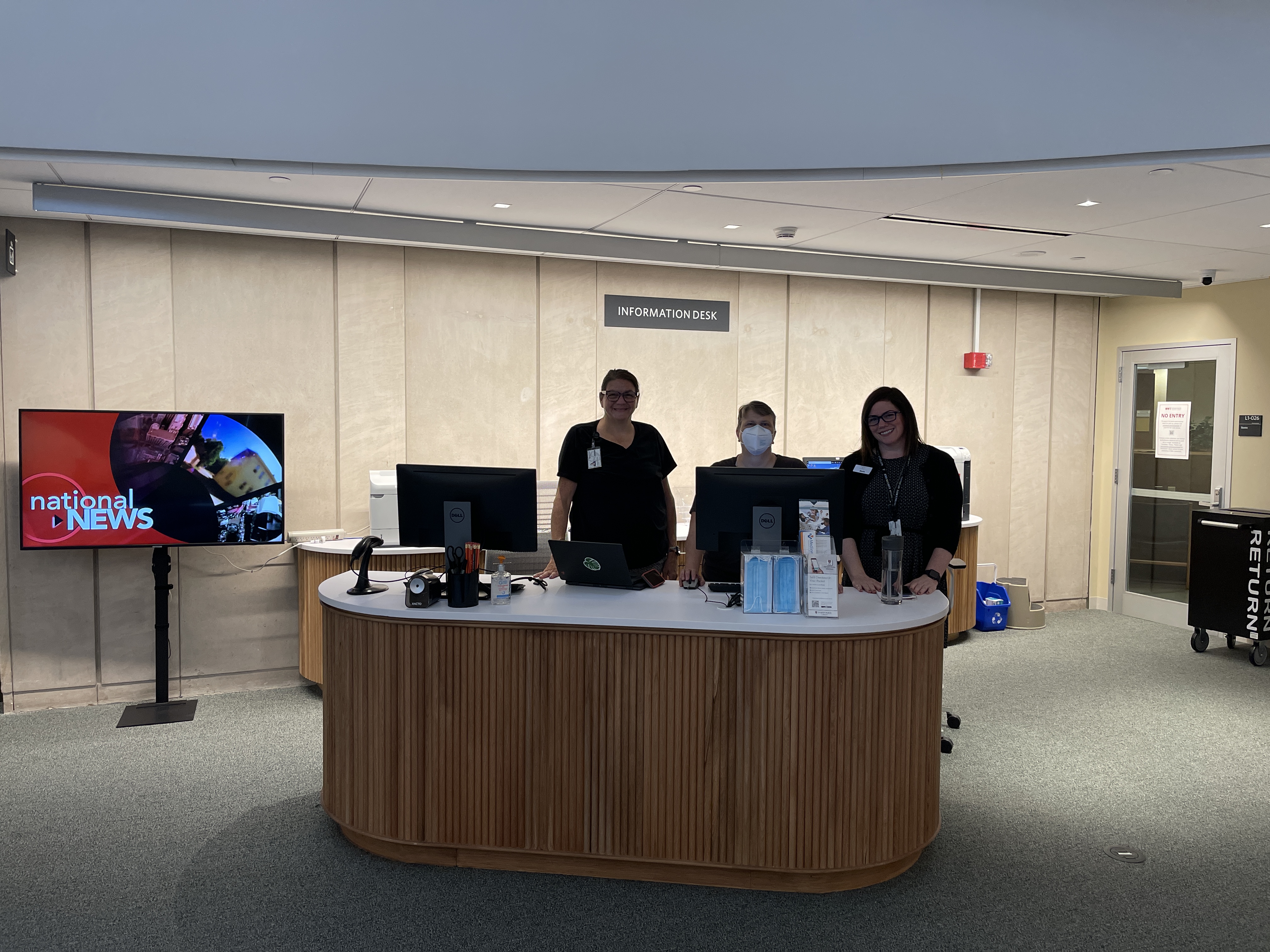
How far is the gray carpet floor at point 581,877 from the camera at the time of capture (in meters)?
3.06

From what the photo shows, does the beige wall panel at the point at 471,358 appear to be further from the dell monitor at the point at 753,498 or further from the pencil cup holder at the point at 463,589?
the dell monitor at the point at 753,498

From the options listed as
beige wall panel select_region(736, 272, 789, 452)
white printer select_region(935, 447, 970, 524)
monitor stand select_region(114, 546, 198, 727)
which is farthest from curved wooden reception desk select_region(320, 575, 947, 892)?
white printer select_region(935, 447, 970, 524)

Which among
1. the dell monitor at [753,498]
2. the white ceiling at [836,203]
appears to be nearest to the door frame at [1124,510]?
the white ceiling at [836,203]

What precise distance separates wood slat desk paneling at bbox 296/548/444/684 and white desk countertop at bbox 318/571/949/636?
5.75 feet

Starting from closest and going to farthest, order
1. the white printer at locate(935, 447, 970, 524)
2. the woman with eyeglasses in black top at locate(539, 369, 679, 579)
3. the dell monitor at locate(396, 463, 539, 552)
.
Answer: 1. the dell monitor at locate(396, 463, 539, 552)
2. the woman with eyeglasses in black top at locate(539, 369, 679, 579)
3. the white printer at locate(935, 447, 970, 524)

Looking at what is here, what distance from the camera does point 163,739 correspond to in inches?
193

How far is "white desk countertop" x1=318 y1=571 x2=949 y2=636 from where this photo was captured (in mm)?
3217

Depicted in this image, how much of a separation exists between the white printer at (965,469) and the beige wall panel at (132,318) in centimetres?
573

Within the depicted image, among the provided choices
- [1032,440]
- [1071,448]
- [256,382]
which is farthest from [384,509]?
[1071,448]

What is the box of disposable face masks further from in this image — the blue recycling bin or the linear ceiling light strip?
the blue recycling bin

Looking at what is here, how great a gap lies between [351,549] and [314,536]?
1.48ft

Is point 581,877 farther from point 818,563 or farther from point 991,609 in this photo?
point 991,609

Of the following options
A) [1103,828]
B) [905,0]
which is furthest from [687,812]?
[905,0]

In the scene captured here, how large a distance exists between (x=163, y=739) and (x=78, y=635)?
3.55 feet
